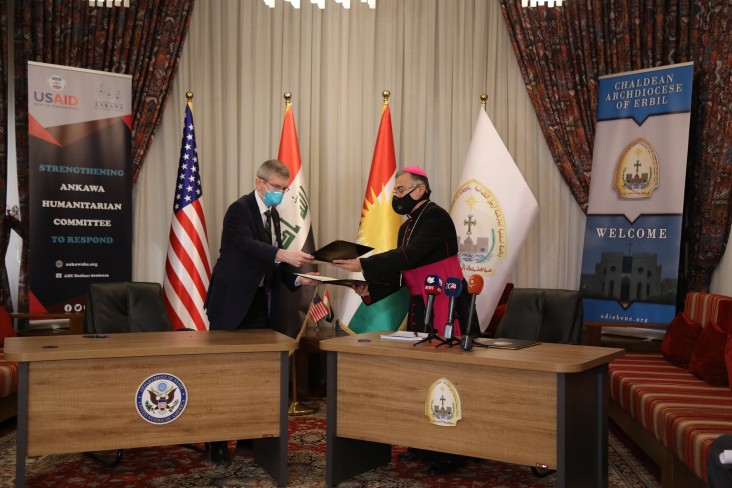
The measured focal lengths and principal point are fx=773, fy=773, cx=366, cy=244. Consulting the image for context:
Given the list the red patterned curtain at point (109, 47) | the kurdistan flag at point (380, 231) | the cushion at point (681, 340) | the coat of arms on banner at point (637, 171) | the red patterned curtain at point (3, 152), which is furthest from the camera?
the red patterned curtain at point (109, 47)

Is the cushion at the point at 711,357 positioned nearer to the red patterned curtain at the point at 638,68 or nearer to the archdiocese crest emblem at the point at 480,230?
the red patterned curtain at the point at 638,68

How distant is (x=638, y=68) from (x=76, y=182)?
4.35 m

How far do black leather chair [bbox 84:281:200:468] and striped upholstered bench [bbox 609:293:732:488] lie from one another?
232 centimetres

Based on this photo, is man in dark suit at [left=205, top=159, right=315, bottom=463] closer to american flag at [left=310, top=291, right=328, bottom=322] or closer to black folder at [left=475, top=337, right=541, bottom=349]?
black folder at [left=475, top=337, right=541, bottom=349]

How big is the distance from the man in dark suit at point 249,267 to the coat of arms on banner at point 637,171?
2.81 meters

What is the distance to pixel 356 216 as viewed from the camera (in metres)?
6.43

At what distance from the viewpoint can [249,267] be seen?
13.4 ft

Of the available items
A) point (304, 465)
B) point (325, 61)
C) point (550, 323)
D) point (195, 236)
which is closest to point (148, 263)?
point (195, 236)

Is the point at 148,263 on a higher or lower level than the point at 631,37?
lower

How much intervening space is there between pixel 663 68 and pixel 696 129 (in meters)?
0.52

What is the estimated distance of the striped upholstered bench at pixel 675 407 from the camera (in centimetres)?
314

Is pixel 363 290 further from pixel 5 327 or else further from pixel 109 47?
pixel 109 47

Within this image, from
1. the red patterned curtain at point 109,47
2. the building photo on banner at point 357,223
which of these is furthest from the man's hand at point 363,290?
the red patterned curtain at point 109,47

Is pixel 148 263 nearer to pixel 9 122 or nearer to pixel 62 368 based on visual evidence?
pixel 9 122
